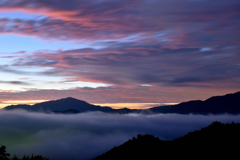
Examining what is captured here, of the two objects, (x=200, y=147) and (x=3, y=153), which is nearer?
(x=3, y=153)

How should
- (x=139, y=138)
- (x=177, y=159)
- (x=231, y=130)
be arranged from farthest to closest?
1. (x=139, y=138)
2. (x=231, y=130)
3. (x=177, y=159)

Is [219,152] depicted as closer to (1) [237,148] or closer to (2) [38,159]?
(1) [237,148]

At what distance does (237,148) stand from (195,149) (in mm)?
10125

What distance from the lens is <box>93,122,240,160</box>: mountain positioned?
5400cm

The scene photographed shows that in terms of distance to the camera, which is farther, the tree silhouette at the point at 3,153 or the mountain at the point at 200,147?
the mountain at the point at 200,147

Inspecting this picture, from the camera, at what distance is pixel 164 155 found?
6738cm

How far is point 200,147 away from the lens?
60656mm

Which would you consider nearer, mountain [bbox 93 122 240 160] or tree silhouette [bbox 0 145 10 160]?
tree silhouette [bbox 0 145 10 160]

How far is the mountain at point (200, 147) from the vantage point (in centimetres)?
5400

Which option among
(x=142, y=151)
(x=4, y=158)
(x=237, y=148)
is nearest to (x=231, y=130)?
(x=237, y=148)

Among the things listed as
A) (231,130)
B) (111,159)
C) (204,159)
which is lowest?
(111,159)

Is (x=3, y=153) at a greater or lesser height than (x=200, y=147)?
greater

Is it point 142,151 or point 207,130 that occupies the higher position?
point 207,130

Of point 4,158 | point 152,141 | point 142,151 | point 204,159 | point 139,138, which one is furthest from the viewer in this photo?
point 139,138
